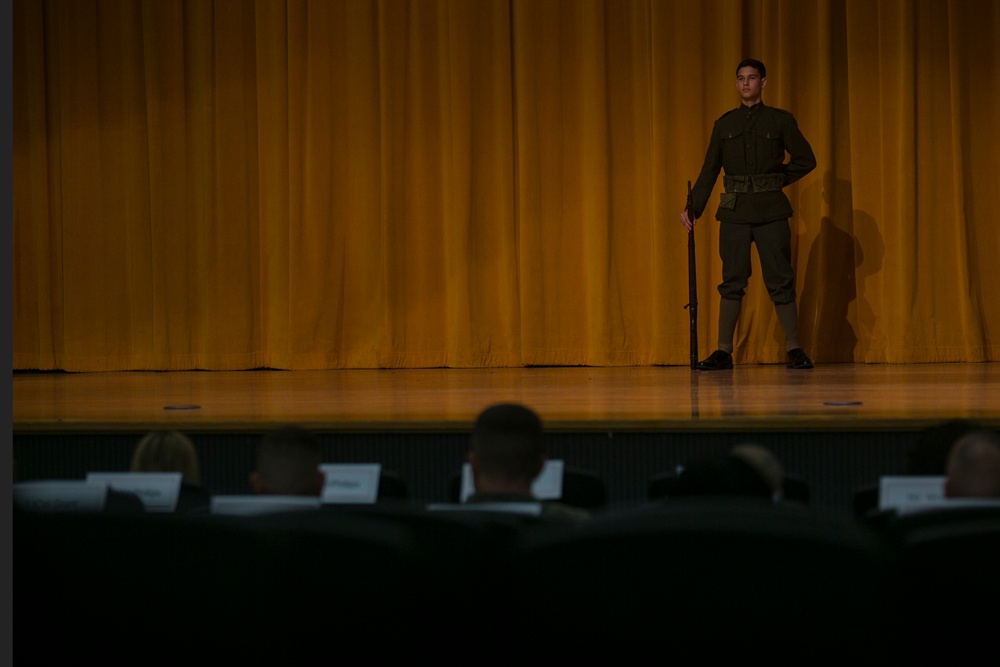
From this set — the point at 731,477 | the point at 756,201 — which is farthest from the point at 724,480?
the point at 756,201

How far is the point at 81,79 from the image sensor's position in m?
7.14

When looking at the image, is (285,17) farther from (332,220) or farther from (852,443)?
(852,443)

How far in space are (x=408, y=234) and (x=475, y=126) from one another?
29.0 inches

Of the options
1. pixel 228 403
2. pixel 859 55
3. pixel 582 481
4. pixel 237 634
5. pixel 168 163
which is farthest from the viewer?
pixel 168 163

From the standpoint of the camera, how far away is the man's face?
5.70 m

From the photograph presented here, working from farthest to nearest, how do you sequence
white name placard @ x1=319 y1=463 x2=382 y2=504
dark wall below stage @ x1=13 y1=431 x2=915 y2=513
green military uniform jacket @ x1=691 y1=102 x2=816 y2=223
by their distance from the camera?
green military uniform jacket @ x1=691 y1=102 x2=816 y2=223
dark wall below stage @ x1=13 y1=431 x2=915 y2=513
white name placard @ x1=319 y1=463 x2=382 y2=504

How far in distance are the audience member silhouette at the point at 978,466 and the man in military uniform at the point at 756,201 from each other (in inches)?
150

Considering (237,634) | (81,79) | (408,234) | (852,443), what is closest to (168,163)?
(81,79)

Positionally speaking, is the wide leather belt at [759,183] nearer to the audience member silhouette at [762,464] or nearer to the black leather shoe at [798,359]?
the black leather shoe at [798,359]

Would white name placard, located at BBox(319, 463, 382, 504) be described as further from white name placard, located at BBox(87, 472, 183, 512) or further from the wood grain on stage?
the wood grain on stage

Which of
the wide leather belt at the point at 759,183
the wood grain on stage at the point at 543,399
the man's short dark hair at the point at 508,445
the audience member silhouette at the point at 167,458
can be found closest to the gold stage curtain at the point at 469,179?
the wood grain on stage at the point at 543,399

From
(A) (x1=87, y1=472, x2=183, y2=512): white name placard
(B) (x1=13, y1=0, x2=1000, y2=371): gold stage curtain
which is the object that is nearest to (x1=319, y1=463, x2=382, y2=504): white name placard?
(A) (x1=87, y1=472, x2=183, y2=512): white name placard

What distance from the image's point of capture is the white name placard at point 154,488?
2439 millimetres

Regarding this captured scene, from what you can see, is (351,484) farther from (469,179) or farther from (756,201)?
(469,179)
